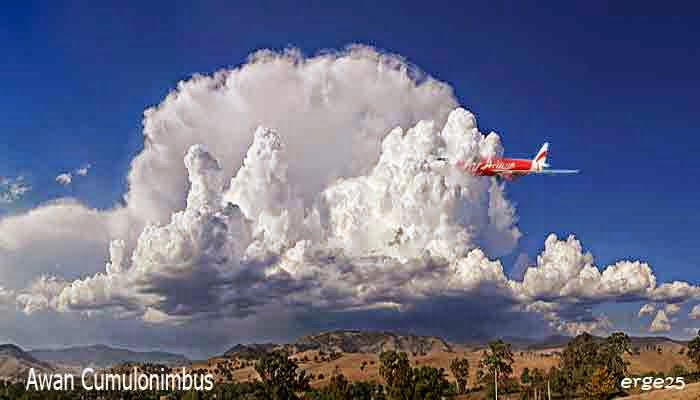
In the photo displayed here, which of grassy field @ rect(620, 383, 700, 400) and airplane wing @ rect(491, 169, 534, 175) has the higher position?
airplane wing @ rect(491, 169, 534, 175)

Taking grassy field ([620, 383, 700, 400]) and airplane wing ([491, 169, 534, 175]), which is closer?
airplane wing ([491, 169, 534, 175])

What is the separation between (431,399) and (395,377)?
41.5 feet

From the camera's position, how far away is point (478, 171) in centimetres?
10956

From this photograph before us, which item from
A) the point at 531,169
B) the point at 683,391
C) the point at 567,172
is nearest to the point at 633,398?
the point at 683,391

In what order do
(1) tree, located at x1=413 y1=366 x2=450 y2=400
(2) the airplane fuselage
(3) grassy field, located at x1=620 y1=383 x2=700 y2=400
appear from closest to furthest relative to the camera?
(2) the airplane fuselage < (3) grassy field, located at x1=620 y1=383 x2=700 y2=400 < (1) tree, located at x1=413 y1=366 x2=450 y2=400

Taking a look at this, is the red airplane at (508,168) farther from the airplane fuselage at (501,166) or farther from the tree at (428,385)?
the tree at (428,385)

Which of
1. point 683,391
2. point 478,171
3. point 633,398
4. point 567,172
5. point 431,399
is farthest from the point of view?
point 431,399

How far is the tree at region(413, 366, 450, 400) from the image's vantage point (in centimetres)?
18488

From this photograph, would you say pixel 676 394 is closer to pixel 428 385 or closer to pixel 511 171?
pixel 428 385

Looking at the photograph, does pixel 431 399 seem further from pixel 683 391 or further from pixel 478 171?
pixel 478 171

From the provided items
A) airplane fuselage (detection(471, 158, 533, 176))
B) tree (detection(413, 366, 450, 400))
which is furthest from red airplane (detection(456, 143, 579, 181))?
tree (detection(413, 366, 450, 400))

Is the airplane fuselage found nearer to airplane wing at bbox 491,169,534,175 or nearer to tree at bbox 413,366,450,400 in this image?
airplane wing at bbox 491,169,534,175

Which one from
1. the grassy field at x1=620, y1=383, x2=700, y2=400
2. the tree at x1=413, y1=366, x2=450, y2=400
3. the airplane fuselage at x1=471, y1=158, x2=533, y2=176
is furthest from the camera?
the tree at x1=413, y1=366, x2=450, y2=400

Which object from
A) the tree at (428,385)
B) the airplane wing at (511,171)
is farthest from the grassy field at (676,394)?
the airplane wing at (511,171)
